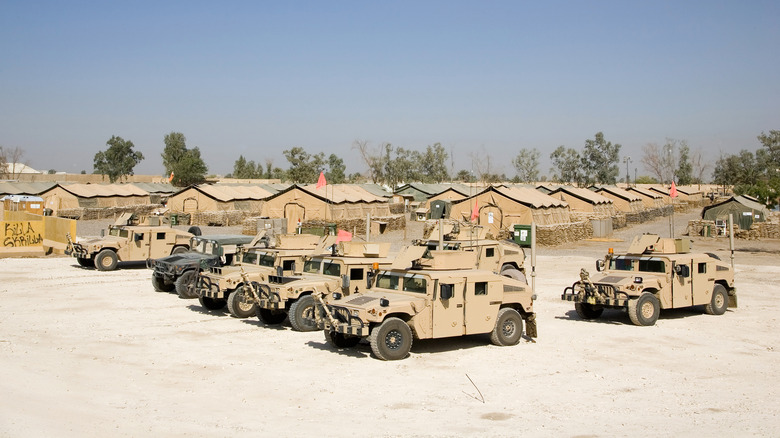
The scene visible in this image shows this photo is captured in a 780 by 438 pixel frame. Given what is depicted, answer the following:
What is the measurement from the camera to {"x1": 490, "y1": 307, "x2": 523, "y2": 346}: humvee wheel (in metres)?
14.7

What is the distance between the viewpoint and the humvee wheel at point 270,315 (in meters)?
16.8

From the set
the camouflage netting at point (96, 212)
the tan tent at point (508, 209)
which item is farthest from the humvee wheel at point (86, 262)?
the camouflage netting at point (96, 212)

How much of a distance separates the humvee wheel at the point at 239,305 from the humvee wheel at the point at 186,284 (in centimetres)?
303

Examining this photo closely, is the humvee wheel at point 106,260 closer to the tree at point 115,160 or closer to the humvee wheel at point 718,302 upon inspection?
the humvee wheel at point 718,302

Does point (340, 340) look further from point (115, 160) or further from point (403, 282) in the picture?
point (115, 160)

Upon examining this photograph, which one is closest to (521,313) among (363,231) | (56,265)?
(56,265)

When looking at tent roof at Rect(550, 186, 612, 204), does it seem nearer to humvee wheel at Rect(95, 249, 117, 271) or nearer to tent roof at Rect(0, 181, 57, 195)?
humvee wheel at Rect(95, 249, 117, 271)

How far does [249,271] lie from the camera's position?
1830 centimetres

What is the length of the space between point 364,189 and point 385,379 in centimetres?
4949

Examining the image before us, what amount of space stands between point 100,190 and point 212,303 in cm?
4814

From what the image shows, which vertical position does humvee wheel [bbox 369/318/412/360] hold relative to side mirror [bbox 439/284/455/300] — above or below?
below

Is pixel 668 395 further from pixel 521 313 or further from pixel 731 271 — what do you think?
pixel 731 271

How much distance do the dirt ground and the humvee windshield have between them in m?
1.32

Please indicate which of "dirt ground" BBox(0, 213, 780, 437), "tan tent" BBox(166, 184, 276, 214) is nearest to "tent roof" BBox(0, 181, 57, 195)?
"tan tent" BBox(166, 184, 276, 214)
